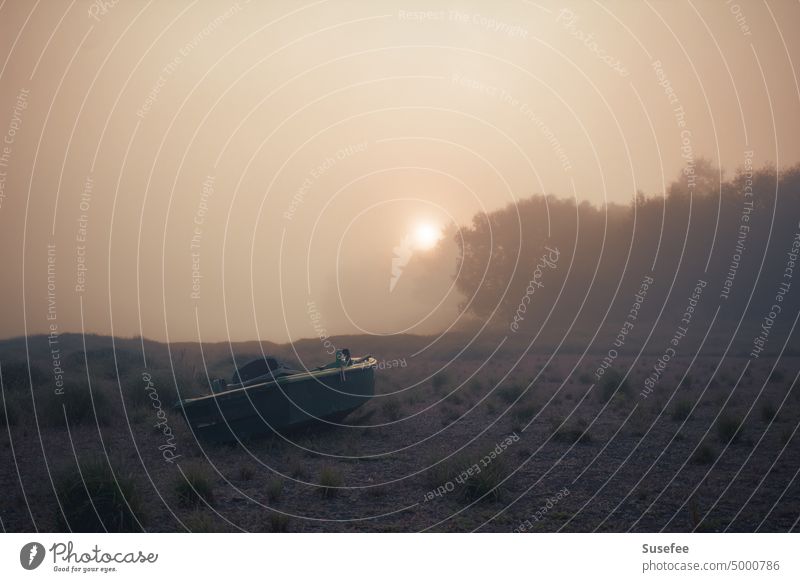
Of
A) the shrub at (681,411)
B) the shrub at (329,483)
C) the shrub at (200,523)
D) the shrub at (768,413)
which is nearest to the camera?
the shrub at (200,523)

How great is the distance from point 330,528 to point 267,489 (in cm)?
246

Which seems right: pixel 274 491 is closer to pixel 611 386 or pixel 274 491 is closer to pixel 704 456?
pixel 704 456

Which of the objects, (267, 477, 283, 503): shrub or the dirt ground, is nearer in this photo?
the dirt ground

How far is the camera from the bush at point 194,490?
12828mm

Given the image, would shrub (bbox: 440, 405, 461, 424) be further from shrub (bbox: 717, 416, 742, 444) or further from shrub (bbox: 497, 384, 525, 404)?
shrub (bbox: 717, 416, 742, 444)

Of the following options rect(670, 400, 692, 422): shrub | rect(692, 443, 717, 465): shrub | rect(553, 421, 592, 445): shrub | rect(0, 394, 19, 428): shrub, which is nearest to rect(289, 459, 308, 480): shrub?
rect(553, 421, 592, 445): shrub

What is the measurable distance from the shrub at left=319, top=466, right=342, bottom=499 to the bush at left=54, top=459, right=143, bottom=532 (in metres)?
3.72

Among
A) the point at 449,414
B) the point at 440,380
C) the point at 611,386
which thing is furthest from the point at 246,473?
the point at 440,380

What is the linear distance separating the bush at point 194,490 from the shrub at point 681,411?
15066 millimetres

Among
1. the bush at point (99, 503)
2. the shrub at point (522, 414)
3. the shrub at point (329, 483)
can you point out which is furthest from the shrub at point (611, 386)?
the bush at point (99, 503)

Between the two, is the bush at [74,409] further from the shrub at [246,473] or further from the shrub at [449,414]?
the shrub at [449,414]

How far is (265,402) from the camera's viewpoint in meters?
17.3

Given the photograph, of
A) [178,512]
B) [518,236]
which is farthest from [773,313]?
[178,512]

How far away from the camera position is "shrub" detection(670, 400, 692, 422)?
824 inches
